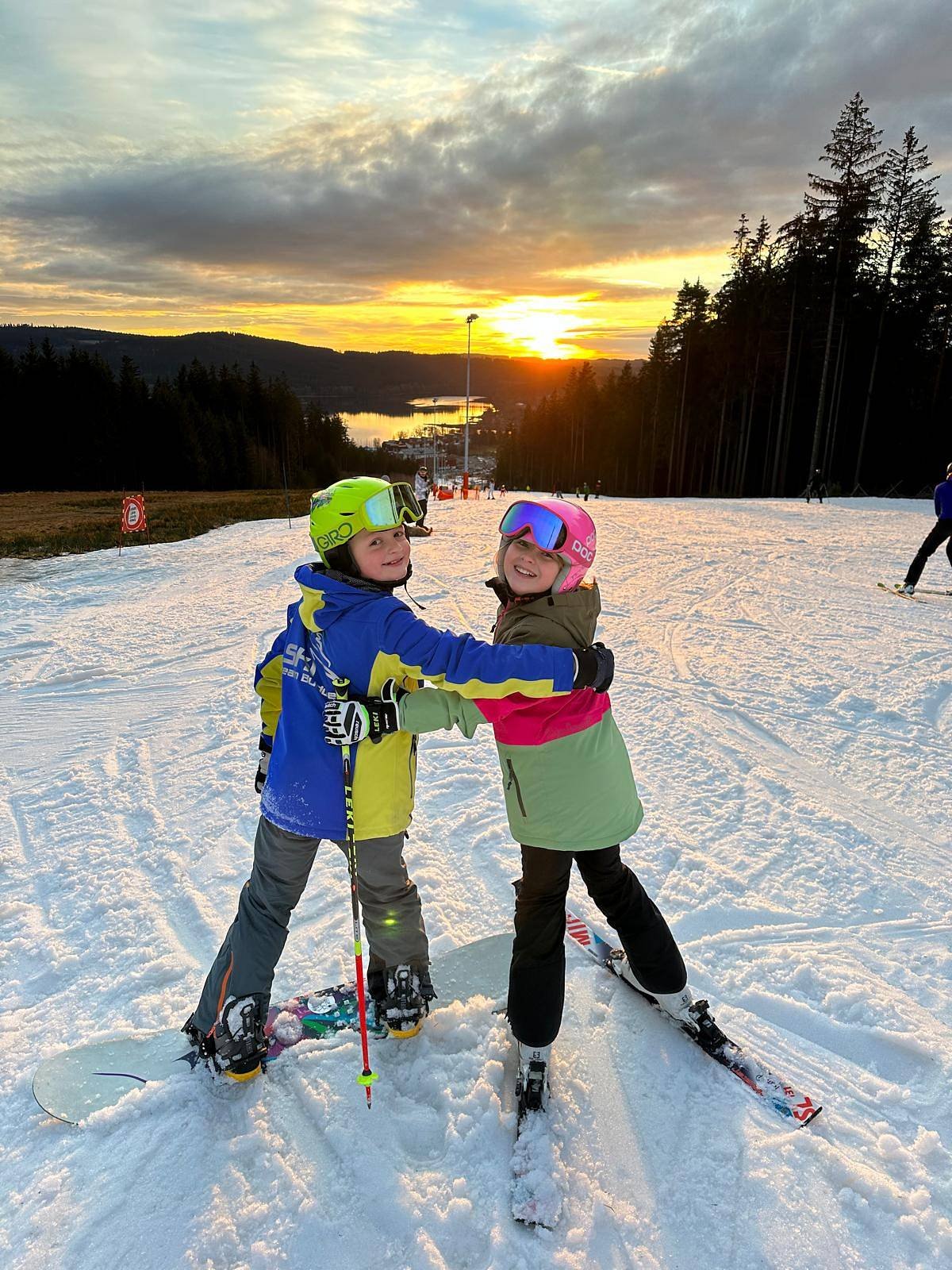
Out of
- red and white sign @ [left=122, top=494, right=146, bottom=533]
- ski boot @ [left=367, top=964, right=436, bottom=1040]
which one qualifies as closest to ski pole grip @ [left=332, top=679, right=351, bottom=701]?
ski boot @ [left=367, top=964, right=436, bottom=1040]

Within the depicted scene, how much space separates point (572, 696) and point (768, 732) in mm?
3769

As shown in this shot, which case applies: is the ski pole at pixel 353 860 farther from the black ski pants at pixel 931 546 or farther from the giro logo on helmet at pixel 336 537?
the black ski pants at pixel 931 546

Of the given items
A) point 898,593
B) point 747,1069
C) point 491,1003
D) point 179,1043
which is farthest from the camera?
point 898,593

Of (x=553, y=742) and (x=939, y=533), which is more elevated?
(x=939, y=533)

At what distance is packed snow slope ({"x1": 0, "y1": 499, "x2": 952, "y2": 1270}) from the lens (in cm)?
201

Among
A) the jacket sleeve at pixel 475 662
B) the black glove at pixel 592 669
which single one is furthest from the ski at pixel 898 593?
the jacket sleeve at pixel 475 662

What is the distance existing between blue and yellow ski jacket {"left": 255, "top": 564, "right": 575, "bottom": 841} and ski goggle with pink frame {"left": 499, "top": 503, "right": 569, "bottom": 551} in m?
0.34

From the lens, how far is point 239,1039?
7.90 ft

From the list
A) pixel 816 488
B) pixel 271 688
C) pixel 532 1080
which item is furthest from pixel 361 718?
pixel 816 488

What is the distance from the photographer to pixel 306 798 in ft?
7.58

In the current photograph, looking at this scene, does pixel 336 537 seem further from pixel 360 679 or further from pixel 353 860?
pixel 353 860

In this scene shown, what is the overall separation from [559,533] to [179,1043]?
2.37 meters

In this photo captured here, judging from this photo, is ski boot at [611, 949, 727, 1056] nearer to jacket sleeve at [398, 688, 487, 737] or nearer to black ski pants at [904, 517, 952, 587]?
jacket sleeve at [398, 688, 487, 737]

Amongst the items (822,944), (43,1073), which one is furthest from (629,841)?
(43,1073)
